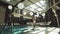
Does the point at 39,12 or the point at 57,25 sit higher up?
the point at 39,12

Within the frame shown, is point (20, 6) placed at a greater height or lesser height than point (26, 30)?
greater

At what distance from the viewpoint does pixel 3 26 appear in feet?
3.34

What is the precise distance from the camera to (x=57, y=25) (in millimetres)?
1062

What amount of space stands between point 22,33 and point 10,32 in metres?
0.11

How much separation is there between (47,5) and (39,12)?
10 cm

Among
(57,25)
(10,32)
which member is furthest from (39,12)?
(10,32)

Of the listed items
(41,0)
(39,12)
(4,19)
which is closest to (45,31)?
(39,12)

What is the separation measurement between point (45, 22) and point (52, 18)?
76mm

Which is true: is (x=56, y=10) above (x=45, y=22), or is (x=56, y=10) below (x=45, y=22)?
above

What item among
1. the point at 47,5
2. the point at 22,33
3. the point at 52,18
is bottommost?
the point at 22,33

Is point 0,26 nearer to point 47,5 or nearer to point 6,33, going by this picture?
point 6,33

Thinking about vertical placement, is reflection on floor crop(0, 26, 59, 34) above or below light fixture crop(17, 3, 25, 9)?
below

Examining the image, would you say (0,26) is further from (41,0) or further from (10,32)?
(41,0)

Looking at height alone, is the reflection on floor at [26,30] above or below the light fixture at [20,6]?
below
